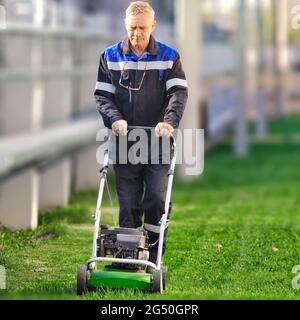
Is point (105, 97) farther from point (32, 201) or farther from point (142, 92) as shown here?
point (32, 201)

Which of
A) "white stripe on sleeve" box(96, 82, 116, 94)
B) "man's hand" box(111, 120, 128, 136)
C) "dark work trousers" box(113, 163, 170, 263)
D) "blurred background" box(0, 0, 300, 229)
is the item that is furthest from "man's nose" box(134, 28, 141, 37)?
"blurred background" box(0, 0, 300, 229)

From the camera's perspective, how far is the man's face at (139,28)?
210 inches

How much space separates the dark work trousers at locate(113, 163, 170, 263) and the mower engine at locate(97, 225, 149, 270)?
0.32ft

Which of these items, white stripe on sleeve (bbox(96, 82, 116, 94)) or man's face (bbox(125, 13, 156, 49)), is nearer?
man's face (bbox(125, 13, 156, 49))

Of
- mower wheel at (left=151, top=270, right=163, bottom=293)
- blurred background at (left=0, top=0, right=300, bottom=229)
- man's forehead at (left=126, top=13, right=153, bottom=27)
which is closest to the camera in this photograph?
man's forehead at (left=126, top=13, right=153, bottom=27)

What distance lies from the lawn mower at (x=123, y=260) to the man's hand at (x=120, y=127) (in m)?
0.07

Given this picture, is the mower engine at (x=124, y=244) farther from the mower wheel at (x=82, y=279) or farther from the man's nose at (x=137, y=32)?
the man's nose at (x=137, y=32)

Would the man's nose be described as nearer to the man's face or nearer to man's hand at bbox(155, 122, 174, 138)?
the man's face

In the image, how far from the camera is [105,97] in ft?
18.0

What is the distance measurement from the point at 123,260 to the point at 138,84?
0.80m

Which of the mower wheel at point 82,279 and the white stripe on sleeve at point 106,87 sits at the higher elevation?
the white stripe on sleeve at point 106,87

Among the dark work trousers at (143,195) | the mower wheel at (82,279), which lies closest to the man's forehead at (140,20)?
the dark work trousers at (143,195)

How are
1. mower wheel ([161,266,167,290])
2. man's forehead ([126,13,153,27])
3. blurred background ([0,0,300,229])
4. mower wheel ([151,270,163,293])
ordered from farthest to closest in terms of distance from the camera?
blurred background ([0,0,300,229])
mower wheel ([161,266,167,290])
mower wheel ([151,270,163,293])
man's forehead ([126,13,153,27])

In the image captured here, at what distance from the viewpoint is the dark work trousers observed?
566 centimetres
